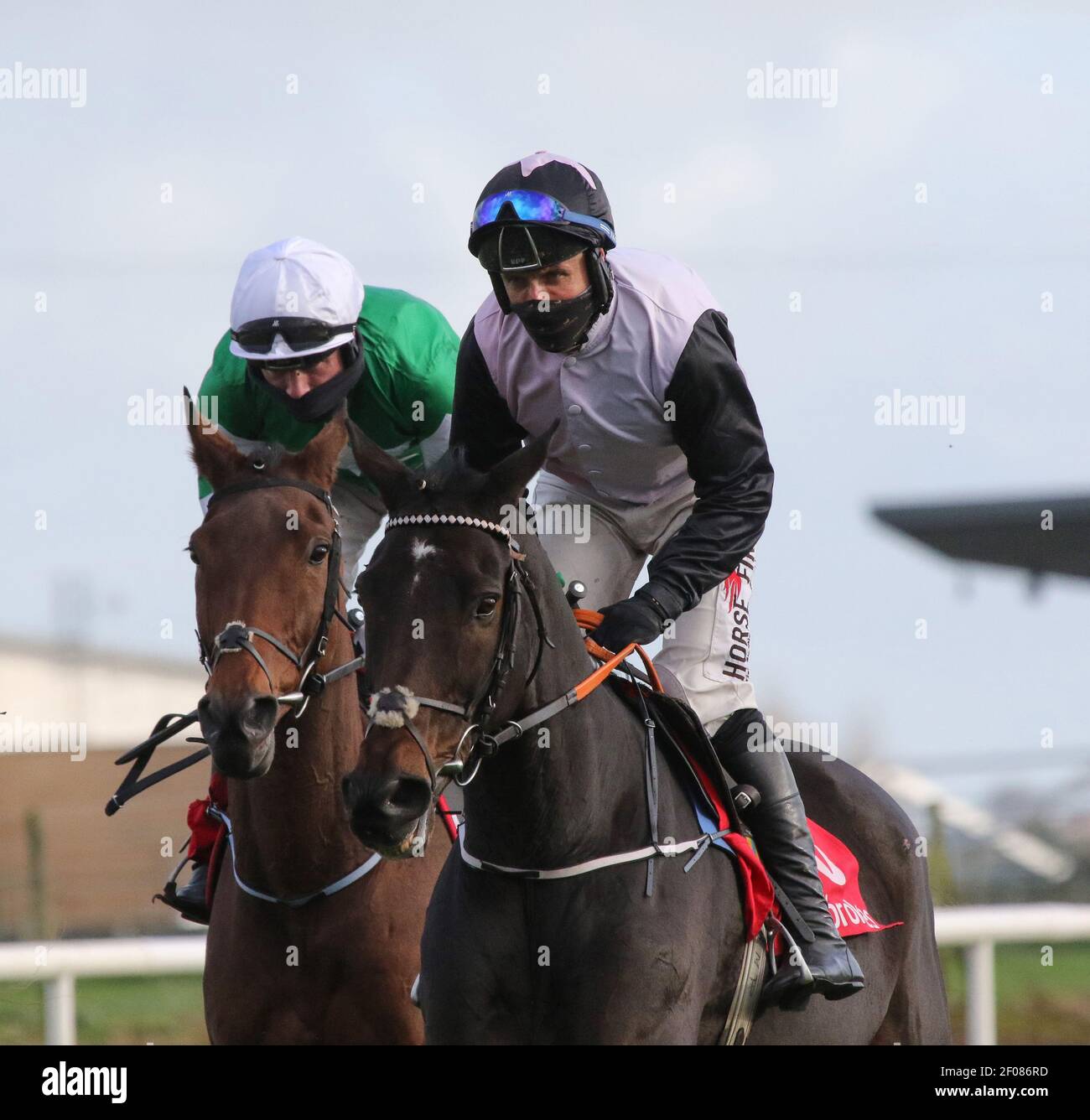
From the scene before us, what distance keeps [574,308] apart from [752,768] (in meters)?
1.08

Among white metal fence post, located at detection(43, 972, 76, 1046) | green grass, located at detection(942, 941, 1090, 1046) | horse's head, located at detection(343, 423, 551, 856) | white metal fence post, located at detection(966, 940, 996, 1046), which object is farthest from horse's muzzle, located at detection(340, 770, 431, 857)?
green grass, located at detection(942, 941, 1090, 1046)

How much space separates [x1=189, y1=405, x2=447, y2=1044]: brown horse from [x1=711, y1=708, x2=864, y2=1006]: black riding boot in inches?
35.3

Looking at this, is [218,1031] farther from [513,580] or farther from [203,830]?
[513,580]

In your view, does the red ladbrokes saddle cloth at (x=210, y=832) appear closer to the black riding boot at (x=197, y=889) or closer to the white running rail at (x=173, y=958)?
the black riding boot at (x=197, y=889)

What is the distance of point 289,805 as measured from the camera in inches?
165

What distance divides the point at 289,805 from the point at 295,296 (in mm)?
1419

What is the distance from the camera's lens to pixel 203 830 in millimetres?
4648

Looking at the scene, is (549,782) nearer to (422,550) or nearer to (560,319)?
(422,550)

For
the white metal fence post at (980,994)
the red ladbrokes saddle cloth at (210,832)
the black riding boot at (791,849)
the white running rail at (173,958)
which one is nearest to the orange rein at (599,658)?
the black riding boot at (791,849)

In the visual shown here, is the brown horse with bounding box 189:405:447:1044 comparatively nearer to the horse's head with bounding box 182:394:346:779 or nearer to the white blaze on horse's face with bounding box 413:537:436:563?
the horse's head with bounding box 182:394:346:779

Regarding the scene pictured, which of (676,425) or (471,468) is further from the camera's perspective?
(676,425)

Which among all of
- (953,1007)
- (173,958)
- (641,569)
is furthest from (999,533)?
(641,569)
